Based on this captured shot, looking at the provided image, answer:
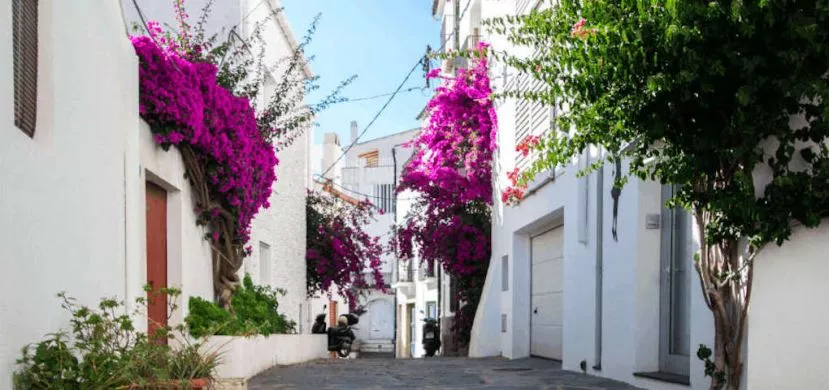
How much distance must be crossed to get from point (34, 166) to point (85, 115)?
3.19 ft

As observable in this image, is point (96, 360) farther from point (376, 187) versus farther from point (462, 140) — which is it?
point (376, 187)

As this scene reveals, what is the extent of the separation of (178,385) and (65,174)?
1207 mm

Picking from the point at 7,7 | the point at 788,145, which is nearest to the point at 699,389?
the point at 788,145

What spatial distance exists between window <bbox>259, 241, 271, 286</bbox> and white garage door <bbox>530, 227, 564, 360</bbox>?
3790mm

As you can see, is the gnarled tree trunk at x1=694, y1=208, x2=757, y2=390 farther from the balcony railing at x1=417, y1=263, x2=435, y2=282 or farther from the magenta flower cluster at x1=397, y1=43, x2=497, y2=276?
the balcony railing at x1=417, y1=263, x2=435, y2=282

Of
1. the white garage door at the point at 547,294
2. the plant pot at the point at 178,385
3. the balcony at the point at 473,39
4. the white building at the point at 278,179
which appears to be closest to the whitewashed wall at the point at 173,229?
the plant pot at the point at 178,385

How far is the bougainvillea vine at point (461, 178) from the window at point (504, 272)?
1.64m

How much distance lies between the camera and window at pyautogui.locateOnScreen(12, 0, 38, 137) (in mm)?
3984

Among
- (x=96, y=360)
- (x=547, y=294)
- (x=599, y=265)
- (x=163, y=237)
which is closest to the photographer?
(x=96, y=360)

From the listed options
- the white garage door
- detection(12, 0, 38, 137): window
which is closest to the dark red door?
detection(12, 0, 38, 137): window

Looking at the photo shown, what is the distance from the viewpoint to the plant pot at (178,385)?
14.3ft

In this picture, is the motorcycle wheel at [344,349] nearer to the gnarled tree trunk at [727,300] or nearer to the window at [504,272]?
the window at [504,272]

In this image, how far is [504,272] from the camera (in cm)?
1365

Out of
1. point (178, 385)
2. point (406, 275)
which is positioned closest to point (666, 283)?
point (178, 385)
